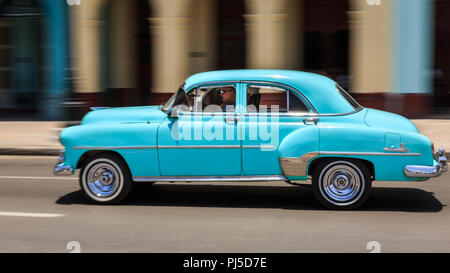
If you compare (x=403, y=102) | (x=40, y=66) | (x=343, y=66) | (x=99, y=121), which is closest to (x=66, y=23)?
(x=40, y=66)

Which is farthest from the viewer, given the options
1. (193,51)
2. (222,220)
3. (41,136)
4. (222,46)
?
(222,46)

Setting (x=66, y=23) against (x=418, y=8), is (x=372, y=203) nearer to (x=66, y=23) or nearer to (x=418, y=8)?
(x=418, y=8)

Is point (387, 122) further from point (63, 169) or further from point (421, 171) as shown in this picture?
point (63, 169)

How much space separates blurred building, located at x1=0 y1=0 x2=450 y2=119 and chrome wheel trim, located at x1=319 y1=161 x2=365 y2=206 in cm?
904

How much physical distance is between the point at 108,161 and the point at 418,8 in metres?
10.7

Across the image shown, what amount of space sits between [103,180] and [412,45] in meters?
10.5

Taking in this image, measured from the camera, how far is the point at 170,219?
669 cm

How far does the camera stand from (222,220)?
6.62 m

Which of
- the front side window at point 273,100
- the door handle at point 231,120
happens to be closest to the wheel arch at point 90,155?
the door handle at point 231,120

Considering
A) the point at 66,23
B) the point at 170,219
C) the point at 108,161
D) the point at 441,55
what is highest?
the point at 66,23

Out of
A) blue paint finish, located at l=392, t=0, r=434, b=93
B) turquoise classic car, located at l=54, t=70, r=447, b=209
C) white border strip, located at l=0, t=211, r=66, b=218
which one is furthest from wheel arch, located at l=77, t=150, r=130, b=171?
blue paint finish, located at l=392, t=0, r=434, b=93

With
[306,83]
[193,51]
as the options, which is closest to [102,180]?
[306,83]

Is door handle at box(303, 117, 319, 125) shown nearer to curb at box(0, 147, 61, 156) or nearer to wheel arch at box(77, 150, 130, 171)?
wheel arch at box(77, 150, 130, 171)

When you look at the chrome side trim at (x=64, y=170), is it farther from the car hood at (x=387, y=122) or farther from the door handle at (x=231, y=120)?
the car hood at (x=387, y=122)
